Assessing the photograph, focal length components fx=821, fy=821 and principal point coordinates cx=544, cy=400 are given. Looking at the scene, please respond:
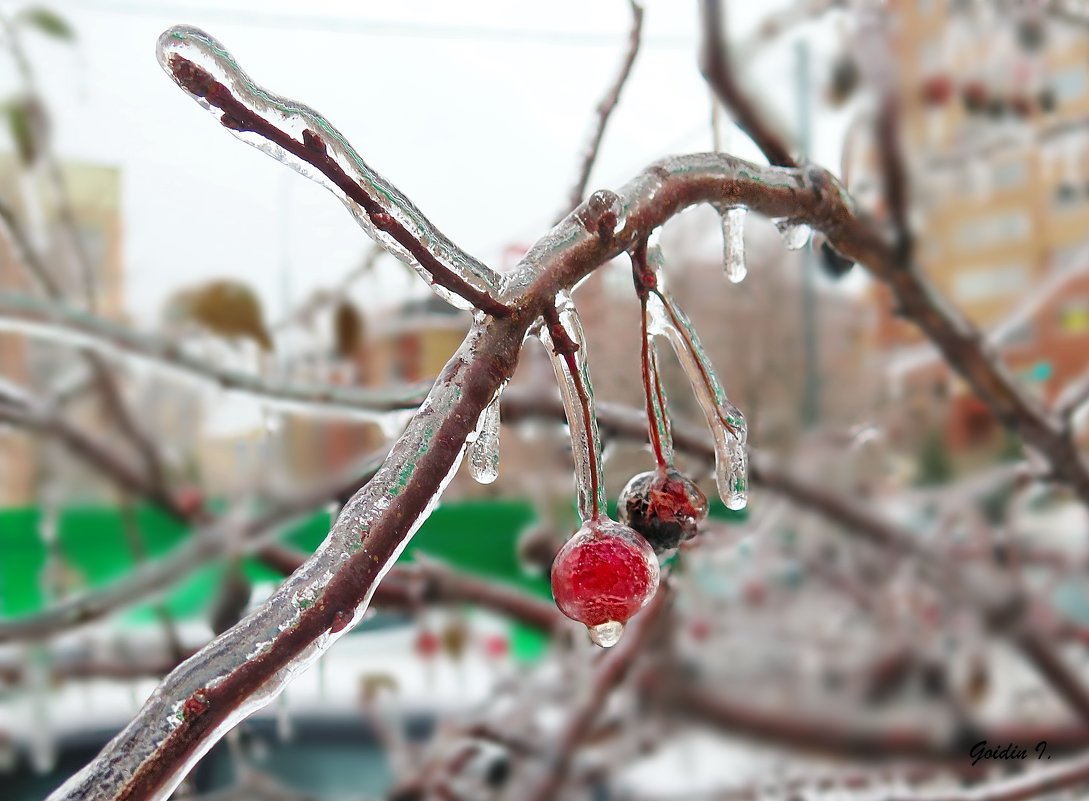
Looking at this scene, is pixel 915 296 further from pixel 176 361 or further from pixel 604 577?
pixel 176 361

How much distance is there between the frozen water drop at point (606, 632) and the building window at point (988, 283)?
1274 mm

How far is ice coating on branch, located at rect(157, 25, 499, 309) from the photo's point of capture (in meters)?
0.10

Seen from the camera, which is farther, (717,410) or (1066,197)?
(1066,197)

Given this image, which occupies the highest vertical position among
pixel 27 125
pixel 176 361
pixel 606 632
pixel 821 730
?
pixel 27 125

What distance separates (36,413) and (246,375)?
0.26 meters

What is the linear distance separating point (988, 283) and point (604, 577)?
1.32 meters

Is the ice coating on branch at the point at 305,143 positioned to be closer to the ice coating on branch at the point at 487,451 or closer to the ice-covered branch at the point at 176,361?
the ice coating on branch at the point at 487,451

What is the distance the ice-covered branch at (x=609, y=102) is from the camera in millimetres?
295

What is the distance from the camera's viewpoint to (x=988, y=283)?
1.28m

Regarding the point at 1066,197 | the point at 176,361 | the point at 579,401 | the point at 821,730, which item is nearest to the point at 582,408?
the point at 579,401

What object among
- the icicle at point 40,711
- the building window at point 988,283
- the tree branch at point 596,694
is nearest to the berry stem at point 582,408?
the tree branch at point 596,694

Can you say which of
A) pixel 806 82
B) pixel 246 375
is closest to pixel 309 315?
pixel 246 375

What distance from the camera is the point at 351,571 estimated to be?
0.11 m

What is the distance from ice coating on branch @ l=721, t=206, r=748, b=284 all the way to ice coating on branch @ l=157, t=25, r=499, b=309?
0.08 metres
